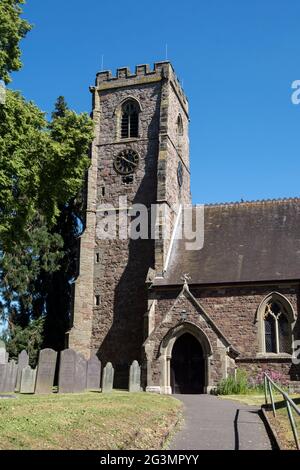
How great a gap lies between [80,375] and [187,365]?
6.11m

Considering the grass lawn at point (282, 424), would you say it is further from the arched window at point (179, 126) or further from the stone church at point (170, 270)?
the arched window at point (179, 126)

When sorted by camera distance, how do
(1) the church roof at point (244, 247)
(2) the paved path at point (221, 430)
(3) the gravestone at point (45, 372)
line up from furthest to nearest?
(1) the church roof at point (244, 247) < (3) the gravestone at point (45, 372) < (2) the paved path at point (221, 430)

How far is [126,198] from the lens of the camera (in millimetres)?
29344

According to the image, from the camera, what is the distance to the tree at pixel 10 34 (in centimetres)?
1719

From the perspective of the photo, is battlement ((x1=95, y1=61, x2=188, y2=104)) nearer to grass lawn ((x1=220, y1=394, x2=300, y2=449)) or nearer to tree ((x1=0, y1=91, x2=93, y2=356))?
tree ((x1=0, y1=91, x2=93, y2=356))

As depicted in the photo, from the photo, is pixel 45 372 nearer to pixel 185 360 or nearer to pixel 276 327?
pixel 185 360

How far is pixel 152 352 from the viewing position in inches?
910

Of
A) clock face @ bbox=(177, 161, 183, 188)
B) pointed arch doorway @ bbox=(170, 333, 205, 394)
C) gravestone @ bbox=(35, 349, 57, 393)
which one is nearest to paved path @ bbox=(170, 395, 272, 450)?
gravestone @ bbox=(35, 349, 57, 393)

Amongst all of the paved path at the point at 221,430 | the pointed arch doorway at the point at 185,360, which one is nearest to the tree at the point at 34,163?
the pointed arch doorway at the point at 185,360

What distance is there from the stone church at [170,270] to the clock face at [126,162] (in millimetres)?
60

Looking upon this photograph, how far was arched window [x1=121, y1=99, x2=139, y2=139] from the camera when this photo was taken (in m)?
30.9
